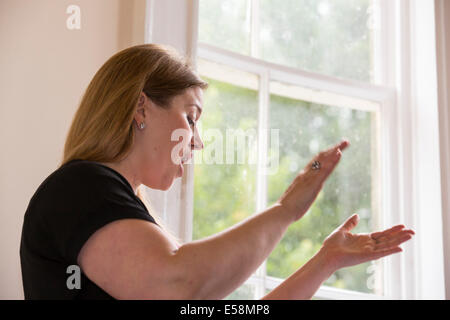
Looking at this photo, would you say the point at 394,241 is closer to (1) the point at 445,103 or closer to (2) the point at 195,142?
(2) the point at 195,142

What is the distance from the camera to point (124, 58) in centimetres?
102

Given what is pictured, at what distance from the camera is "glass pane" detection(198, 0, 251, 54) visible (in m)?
1.83

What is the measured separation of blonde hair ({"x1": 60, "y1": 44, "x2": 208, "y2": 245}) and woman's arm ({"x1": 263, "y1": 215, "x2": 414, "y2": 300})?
1.25ft

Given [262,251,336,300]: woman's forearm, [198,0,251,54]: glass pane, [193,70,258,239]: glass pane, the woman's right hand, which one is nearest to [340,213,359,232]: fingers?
[262,251,336,300]: woman's forearm

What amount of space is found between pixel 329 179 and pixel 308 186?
47.3 inches

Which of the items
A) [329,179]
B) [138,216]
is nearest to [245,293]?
[329,179]

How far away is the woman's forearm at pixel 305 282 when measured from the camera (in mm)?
1008

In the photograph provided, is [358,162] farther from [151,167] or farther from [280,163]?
[151,167]

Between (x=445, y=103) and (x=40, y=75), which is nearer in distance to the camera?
(x=40, y=75)

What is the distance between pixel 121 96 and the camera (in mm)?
968

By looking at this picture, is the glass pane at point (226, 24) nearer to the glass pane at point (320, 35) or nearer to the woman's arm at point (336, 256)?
the glass pane at point (320, 35)

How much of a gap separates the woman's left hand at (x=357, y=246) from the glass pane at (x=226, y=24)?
91cm

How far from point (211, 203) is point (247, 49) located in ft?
1.83

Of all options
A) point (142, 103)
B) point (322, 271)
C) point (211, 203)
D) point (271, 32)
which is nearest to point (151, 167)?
point (142, 103)
